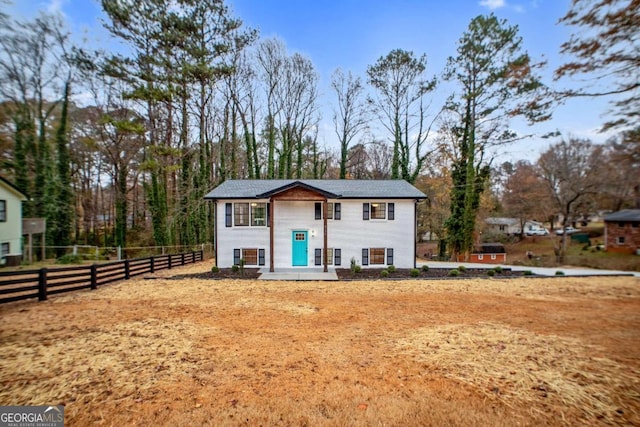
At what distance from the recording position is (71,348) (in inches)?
185

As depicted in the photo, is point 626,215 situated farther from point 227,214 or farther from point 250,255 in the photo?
point 227,214

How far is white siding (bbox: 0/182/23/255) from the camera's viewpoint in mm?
15406

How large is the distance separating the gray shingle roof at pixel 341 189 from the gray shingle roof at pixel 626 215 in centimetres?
1045

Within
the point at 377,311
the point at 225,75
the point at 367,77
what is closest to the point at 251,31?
the point at 225,75

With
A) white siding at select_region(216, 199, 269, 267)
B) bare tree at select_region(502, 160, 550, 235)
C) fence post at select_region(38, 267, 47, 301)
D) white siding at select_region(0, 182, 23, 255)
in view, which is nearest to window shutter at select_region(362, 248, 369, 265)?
white siding at select_region(216, 199, 269, 267)

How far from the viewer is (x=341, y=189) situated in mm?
16094

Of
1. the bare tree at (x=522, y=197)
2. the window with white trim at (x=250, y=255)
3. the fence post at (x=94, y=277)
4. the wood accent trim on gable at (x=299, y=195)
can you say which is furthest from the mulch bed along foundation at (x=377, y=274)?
the bare tree at (x=522, y=197)

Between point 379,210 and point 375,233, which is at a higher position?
point 379,210

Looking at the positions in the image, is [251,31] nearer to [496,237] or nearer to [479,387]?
[479,387]

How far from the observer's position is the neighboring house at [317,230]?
14.9 meters

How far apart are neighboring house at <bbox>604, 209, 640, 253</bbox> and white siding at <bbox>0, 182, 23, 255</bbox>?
2637 cm

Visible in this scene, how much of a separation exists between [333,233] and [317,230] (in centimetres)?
97

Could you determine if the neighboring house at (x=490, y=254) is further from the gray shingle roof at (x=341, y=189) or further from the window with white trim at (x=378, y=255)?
the window with white trim at (x=378, y=255)

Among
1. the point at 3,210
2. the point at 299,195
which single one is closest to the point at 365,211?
the point at 299,195
